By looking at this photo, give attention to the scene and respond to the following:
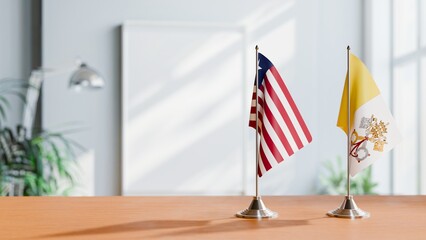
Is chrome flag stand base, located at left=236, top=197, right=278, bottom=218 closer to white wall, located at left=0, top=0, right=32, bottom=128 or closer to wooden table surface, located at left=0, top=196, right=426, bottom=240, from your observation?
wooden table surface, located at left=0, top=196, right=426, bottom=240

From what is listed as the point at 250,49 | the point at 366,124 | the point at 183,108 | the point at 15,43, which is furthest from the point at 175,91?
the point at 366,124

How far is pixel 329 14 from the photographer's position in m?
5.99

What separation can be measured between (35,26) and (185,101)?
1.38 m

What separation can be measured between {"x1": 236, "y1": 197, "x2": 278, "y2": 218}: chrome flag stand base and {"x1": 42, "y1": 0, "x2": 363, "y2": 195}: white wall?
4.28 metres

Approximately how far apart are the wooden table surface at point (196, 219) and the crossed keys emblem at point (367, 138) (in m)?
0.14

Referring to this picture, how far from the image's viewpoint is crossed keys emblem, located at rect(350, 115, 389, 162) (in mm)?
1554

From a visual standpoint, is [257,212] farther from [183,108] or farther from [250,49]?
[250,49]

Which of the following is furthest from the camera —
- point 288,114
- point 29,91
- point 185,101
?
point 185,101

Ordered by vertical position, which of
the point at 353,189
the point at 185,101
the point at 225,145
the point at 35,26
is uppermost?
the point at 35,26

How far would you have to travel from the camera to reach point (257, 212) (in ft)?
4.84

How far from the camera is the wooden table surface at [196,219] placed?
130 centimetres

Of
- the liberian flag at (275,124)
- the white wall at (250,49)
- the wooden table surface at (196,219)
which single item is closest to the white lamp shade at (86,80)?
the white wall at (250,49)

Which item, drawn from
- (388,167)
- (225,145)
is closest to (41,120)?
(225,145)

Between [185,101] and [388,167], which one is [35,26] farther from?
[388,167]
